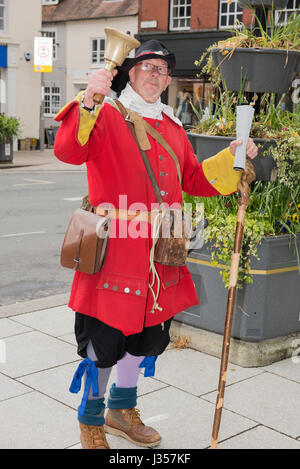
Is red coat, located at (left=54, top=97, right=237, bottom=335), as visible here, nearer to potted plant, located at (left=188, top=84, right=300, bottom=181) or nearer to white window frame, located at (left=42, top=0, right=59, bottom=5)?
potted plant, located at (left=188, top=84, right=300, bottom=181)

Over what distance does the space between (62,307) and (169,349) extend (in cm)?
139

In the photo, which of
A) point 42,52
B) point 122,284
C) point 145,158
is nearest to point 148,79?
point 145,158

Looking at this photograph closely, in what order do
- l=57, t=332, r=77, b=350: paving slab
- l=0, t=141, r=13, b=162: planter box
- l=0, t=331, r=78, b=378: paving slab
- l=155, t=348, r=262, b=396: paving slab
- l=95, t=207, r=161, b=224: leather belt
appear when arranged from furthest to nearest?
1. l=0, t=141, r=13, b=162: planter box
2. l=57, t=332, r=77, b=350: paving slab
3. l=0, t=331, r=78, b=378: paving slab
4. l=155, t=348, r=262, b=396: paving slab
5. l=95, t=207, r=161, b=224: leather belt

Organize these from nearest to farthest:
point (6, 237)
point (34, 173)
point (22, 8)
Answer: point (6, 237)
point (34, 173)
point (22, 8)

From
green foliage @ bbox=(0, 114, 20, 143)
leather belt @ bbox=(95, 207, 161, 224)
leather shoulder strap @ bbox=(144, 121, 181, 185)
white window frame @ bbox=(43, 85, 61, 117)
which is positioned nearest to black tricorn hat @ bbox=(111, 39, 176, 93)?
leather shoulder strap @ bbox=(144, 121, 181, 185)

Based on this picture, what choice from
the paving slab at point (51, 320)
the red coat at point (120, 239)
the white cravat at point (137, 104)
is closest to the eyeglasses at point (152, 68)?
the white cravat at point (137, 104)

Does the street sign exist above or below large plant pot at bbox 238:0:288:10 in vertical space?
above

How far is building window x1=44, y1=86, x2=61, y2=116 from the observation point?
3706 cm

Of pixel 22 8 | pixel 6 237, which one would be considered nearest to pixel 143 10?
pixel 22 8

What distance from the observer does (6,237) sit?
9.09 metres

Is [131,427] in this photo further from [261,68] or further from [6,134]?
[6,134]

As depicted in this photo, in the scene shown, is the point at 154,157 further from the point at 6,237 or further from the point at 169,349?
the point at 6,237

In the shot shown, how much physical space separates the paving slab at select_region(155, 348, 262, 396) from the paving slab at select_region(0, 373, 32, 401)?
0.91 metres

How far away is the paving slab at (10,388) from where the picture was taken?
3.90 meters
